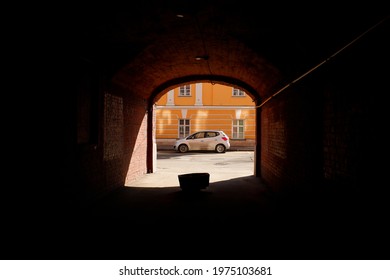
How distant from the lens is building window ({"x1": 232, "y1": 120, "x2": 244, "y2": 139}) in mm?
26219

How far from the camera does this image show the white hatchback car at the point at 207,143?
22438 millimetres

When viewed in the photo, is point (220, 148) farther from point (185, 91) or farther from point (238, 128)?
point (185, 91)

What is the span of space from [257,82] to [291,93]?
3354mm

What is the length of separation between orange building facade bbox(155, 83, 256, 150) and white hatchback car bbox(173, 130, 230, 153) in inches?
140

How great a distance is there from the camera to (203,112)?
26453 mm

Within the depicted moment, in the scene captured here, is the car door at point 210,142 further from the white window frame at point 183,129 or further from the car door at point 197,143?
the white window frame at point 183,129

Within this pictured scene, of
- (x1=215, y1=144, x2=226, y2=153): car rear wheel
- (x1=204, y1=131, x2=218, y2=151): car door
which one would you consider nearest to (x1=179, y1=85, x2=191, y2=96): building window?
(x1=204, y1=131, x2=218, y2=151): car door

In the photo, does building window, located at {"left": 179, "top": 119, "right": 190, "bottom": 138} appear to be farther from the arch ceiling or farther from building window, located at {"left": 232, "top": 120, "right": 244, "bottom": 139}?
the arch ceiling

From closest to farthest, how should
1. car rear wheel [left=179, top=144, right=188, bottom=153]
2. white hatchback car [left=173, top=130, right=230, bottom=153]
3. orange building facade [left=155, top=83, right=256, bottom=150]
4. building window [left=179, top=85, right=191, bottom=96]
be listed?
white hatchback car [left=173, top=130, right=230, bottom=153]
car rear wheel [left=179, top=144, right=188, bottom=153]
orange building facade [left=155, top=83, right=256, bottom=150]
building window [left=179, top=85, right=191, bottom=96]

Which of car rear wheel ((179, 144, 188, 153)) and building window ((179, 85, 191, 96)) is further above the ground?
building window ((179, 85, 191, 96))

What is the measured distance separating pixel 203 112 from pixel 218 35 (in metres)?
20.0

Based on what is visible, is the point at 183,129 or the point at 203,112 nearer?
the point at 203,112

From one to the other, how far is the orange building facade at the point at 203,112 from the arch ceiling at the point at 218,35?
1694 cm

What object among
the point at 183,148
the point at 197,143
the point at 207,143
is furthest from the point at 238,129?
the point at 183,148
